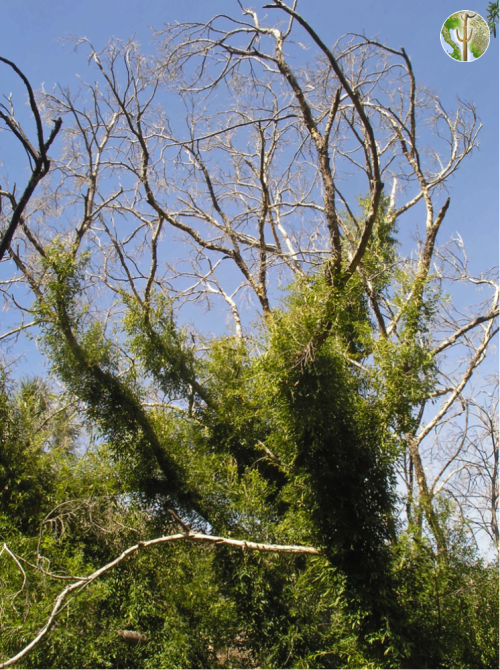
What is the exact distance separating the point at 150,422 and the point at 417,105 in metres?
6.09

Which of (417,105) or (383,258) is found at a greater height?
(417,105)

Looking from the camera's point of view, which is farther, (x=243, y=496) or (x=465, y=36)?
(x=243, y=496)

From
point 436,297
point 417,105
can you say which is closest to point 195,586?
point 436,297

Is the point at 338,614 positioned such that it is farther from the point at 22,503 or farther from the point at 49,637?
the point at 22,503

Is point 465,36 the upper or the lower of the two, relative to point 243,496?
upper

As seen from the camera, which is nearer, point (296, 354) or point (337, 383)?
point (296, 354)

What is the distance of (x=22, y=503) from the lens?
19.3ft

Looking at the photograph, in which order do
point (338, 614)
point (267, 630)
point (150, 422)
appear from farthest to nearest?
1. point (150, 422)
2. point (267, 630)
3. point (338, 614)

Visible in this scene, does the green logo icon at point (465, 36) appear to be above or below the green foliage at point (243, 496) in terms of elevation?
above

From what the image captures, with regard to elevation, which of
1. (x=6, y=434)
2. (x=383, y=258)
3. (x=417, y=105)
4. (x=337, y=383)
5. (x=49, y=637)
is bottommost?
(x=49, y=637)

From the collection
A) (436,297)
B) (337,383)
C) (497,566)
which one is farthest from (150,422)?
(497,566)

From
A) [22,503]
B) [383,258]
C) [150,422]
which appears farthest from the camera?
[383,258]

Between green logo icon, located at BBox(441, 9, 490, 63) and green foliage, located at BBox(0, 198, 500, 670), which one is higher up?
green logo icon, located at BBox(441, 9, 490, 63)

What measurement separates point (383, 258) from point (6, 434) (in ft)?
18.6
